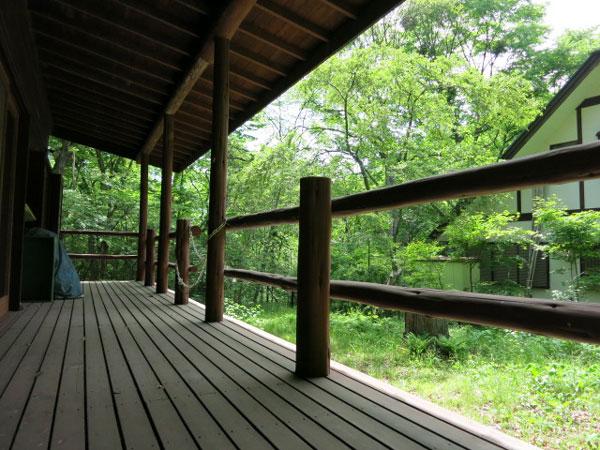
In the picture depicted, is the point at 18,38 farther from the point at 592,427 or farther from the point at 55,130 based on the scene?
the point at 592,427

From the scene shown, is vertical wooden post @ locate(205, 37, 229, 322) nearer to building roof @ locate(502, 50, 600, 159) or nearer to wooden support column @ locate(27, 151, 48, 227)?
wooden support column @ locate(27, 151, 48, 227)

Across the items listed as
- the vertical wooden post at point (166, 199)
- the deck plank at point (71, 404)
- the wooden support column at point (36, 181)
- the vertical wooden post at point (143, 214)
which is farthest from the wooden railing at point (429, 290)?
the vertical wooden post at point (143, 214)

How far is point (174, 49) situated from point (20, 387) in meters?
3.51

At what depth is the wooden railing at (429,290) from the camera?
115cm

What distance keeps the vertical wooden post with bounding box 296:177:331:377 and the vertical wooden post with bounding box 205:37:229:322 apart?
1774 mm

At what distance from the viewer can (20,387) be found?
1906 mm

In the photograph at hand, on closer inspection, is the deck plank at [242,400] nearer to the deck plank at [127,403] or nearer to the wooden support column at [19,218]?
the deck plank at [127,403]

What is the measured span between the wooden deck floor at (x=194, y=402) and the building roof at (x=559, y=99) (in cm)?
981

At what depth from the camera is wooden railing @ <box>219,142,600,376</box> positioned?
1.15 m

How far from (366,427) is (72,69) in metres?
5.77

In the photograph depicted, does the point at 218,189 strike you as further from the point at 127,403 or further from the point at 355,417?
the point at 355,417

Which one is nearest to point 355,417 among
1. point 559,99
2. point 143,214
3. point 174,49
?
point 174,49

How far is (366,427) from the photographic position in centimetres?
151

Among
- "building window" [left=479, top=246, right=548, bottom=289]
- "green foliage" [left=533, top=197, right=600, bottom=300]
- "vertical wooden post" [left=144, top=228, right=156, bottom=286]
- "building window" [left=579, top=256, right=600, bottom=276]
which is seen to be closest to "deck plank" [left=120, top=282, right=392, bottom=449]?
"vertical wooden post" [left=144, top=228, right=156, bottom=286]
